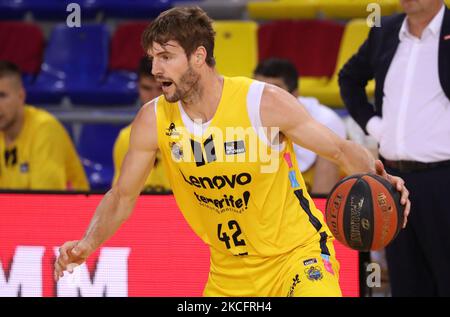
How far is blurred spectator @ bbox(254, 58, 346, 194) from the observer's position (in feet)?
19.8

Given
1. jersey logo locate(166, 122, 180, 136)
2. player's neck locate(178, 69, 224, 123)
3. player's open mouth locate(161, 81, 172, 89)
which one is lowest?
jersey logo locate(166, 122, 180, 136)

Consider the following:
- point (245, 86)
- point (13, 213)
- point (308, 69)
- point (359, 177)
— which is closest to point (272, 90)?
point (245, 86)

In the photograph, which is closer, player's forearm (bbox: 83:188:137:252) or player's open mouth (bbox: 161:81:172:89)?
player's open mouth (bbox: 161:81:172:89)

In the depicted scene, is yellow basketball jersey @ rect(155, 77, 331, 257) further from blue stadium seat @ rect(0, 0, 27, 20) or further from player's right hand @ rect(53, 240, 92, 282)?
blue stadium seat @ rect(0, 0, 27, 20)

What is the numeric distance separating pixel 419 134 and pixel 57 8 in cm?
484

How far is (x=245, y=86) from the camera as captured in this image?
13.1 ft

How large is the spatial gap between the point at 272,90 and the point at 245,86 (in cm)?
12

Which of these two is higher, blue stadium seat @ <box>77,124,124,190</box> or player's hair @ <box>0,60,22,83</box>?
player's hair @ <box>0,60,22,83</box>

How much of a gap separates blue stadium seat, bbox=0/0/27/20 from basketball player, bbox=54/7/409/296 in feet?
17.3

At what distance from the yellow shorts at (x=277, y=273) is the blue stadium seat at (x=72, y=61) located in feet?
15.3

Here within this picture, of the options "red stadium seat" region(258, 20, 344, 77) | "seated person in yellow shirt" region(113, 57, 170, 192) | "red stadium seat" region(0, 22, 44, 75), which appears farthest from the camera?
"red stadium seat" region(0, 22, 44, 75)

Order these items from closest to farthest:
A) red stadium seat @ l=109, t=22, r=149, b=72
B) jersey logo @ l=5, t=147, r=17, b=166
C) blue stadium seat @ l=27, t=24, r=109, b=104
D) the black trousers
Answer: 1. the black trousers
2. jersey logo @ l=5, t=147, r=17, b=166
3. red stadium seat @ l=109, t=22, r=149, b=72
4. blue stadium seat @ l=27, t=24, r=109, b=104

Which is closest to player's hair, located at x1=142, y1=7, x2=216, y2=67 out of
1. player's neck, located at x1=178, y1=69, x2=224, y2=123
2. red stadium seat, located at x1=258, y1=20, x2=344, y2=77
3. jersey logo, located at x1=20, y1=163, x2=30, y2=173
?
player's neck, located at x1=178, y1=69, x2=224, y2=123

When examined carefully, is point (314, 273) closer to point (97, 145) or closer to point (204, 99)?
point (204, 99)
